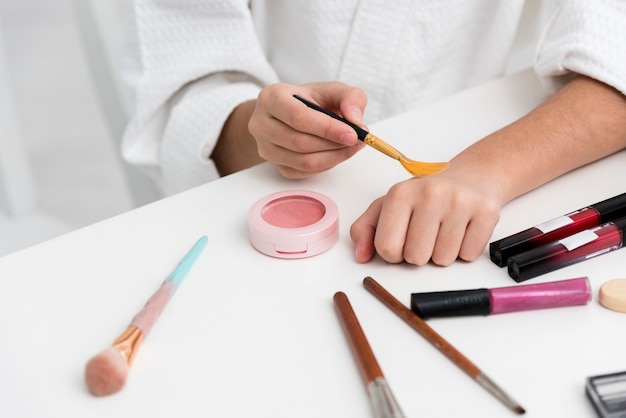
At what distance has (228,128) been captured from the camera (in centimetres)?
79

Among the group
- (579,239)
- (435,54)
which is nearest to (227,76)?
(435,54)

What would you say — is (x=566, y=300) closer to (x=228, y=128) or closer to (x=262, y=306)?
(x=262, y=306)

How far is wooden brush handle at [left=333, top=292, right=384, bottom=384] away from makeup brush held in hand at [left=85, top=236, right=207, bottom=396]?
113mm

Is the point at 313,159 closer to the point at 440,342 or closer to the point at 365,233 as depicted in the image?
the point at 365,233

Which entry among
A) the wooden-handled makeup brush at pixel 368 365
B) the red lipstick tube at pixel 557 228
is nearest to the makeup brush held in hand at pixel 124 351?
the wooden-handled makeup brush at pixel 368 365

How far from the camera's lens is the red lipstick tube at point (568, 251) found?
18.8 inches

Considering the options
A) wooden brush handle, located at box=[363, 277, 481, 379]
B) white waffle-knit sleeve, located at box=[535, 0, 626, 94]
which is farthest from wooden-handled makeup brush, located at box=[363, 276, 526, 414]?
white waffle-knit sleeve, located at box=[535, 0, 626, 94]

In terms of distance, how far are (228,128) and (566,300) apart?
447 mm

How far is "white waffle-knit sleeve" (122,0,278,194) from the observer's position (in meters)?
0.79

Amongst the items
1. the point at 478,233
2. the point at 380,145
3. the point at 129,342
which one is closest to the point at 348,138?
the point at 380,145

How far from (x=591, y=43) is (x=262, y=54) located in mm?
366

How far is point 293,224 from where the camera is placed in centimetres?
54

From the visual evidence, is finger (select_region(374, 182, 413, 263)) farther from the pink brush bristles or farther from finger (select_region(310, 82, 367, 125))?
the pink brush bristles

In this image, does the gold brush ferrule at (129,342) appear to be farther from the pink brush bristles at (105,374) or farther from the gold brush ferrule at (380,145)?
the gold brush ferrule at (380,145)
